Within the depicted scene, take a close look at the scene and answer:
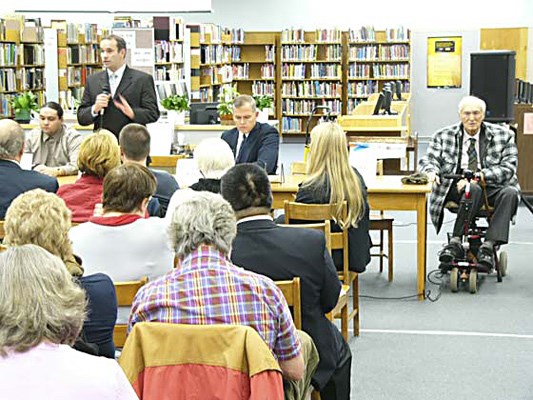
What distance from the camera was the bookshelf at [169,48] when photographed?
12538 mm

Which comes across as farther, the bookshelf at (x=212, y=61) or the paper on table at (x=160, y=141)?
the bookshelf at (x=212, y=61)

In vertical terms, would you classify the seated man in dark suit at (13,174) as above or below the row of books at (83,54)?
below

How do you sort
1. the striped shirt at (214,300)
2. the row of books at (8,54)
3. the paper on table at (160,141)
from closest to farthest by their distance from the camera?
the striped shirt at (214,300), the paper on table at (160,141), the row of books at (8,54)

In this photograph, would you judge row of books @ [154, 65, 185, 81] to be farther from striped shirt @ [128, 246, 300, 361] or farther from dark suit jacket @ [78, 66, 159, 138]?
striped shirt @ [128, 246, 300, 361]

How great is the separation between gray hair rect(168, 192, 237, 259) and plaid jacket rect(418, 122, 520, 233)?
13.2 ft

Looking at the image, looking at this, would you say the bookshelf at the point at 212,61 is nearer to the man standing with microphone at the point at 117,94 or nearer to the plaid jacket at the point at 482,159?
the man standing with microphone at the point at 117,94

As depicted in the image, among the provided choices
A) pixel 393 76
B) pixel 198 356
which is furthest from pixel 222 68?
pixel 198 356

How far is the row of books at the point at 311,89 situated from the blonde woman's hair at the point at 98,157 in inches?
535

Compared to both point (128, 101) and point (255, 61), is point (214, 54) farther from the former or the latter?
point (128, 101)

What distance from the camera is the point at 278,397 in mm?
2477

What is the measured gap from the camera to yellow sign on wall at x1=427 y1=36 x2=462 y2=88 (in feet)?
59.0

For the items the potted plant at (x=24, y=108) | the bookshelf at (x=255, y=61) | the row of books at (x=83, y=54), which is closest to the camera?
the potted plant at (x=24, y=108)

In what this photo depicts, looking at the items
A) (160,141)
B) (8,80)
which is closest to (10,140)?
(160,141)

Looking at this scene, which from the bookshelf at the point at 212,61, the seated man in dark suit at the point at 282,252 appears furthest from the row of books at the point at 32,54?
the seated man in dark suit at the point at 282,252
